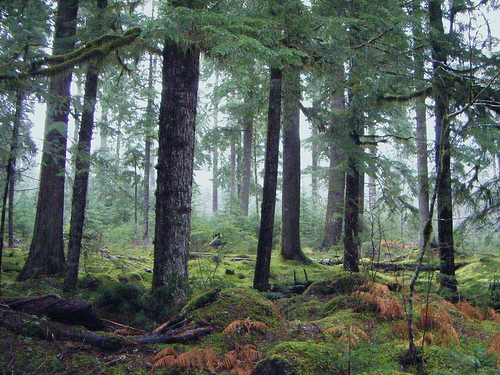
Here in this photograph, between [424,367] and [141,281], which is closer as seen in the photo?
[424,367]

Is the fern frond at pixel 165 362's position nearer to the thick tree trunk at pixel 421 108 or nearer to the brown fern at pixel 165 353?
the brown fern at pixel 165 353

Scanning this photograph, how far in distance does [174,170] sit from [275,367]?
409cm

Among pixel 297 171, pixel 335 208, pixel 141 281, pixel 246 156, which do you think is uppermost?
pixel 246 156

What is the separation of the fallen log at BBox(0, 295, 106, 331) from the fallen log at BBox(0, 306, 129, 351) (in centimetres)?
11

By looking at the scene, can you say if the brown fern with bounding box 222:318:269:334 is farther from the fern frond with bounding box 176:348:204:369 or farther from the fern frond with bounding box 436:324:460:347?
the fern frond with bounding box 436:324:460:347

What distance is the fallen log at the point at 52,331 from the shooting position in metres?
3.75

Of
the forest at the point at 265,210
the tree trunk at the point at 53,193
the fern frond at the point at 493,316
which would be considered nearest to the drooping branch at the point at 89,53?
the forest at the point at 265,210

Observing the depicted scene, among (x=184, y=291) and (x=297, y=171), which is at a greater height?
(x=297, y=171)

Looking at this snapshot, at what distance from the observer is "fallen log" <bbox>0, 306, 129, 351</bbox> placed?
3754 millimetres

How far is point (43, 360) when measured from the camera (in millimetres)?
3338

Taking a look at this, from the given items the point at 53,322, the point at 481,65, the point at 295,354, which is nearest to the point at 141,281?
the point at 53,322

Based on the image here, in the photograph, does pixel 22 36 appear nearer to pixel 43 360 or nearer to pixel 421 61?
pixel 43 360

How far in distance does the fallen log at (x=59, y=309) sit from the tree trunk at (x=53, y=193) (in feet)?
19.3

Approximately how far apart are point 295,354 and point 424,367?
1.15 meters
